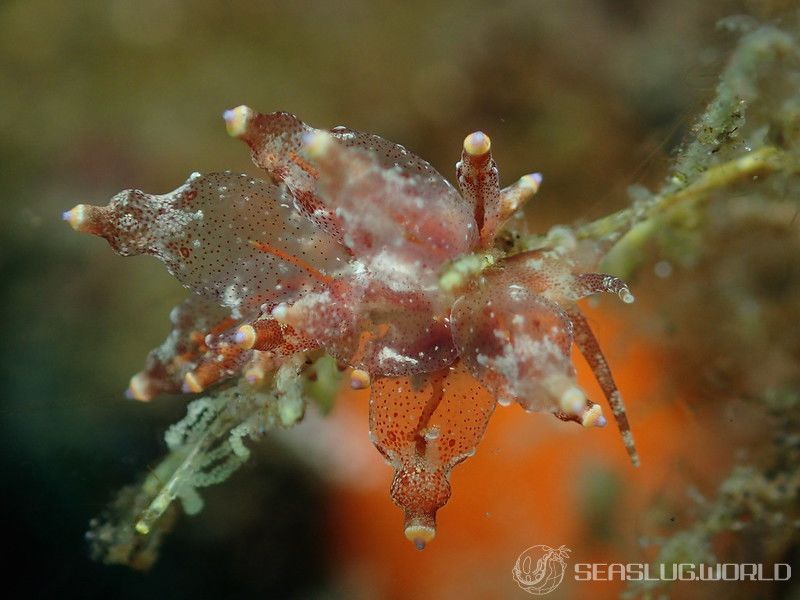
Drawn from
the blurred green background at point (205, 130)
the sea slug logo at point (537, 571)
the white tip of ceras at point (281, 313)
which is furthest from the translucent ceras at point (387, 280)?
the blurred green background at point (205, 130)

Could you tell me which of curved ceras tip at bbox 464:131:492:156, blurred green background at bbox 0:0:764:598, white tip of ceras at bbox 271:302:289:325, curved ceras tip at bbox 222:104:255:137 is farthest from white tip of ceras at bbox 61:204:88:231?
blurred green background at bbox 0:0:764:598

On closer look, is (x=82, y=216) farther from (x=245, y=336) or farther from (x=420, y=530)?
(x=420, y=530)

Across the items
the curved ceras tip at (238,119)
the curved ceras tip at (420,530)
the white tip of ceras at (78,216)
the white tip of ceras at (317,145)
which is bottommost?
the curved ceras tip at (420,530)

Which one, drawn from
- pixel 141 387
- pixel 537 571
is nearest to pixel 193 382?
pixel 141 387

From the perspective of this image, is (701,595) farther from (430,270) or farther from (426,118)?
(426,118)

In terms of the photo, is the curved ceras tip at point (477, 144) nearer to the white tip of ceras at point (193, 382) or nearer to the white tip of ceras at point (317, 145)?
the white tip of ceras at point (317, 145)

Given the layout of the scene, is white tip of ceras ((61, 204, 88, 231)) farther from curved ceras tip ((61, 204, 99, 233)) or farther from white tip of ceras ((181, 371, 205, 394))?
white tip of ceras ((181, 371, 205, 394))

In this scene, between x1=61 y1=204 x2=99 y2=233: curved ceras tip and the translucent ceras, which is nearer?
the translucent ceras
